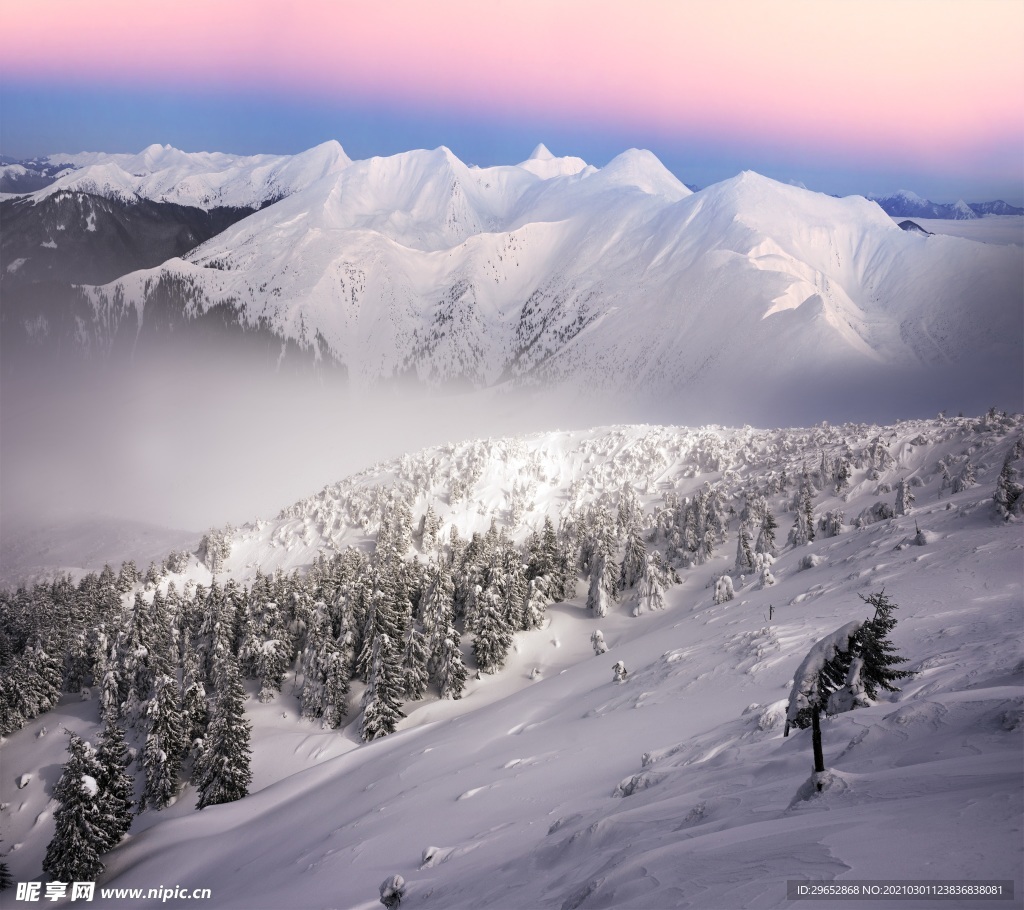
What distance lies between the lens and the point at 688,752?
16688 mm

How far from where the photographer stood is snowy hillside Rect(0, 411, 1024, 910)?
8.48m

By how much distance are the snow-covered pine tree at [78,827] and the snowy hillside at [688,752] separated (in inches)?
62.4

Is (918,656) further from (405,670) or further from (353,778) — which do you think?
(405,670)

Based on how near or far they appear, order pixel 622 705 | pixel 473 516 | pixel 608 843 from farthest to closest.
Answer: pixel 473 516, pixel 622 705, pixel 608 843

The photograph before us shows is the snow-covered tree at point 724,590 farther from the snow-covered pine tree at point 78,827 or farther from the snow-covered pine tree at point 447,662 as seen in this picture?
the snow-covered pine tree at point 78,827

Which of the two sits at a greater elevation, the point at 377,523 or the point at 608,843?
the point at 608,843

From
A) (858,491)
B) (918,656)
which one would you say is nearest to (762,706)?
(918,656)

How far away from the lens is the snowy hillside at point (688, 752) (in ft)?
27.8

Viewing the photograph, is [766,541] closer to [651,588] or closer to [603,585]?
[651,588]

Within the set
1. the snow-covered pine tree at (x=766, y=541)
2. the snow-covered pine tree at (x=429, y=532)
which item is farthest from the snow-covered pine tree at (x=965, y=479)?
the snow-covered pine tree at (x=429, y=532)

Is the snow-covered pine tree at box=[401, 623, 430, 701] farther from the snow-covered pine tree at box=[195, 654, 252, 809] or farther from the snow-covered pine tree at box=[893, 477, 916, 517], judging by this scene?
the snow-covered pine tree at box=[893, 477, 916, 517]

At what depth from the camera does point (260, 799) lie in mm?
34688

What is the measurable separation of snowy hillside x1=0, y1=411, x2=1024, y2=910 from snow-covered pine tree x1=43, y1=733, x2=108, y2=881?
1.58 metres

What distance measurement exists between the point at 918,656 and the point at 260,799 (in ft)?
119
